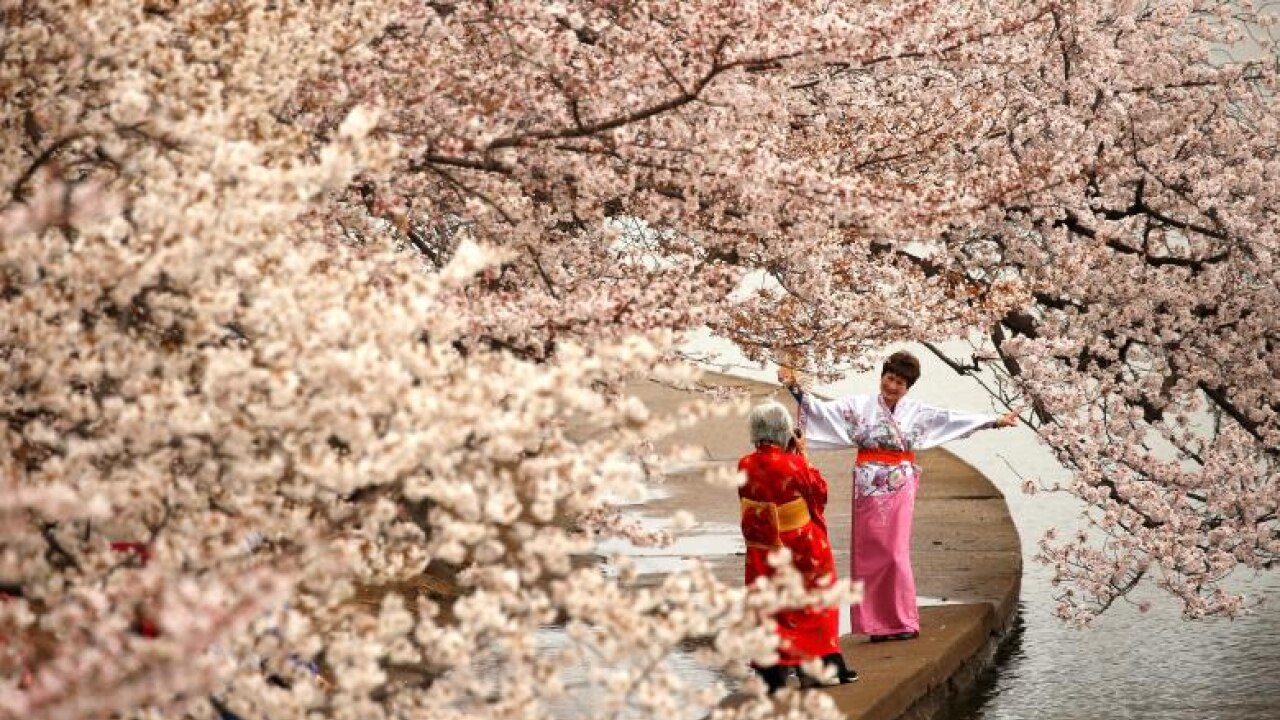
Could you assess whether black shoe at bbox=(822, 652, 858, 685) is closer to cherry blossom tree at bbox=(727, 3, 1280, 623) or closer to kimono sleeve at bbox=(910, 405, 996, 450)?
kimono sleeve at bbox=(910, 405, 996, 450)

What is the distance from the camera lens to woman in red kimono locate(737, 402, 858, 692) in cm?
791

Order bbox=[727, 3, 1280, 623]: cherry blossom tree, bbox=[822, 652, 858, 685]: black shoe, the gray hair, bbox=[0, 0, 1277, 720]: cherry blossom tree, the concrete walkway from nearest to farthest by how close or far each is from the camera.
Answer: bbox=[0, 0, 1277, 720]: cherry blossom tree, the gray hair, bbox=[822, 652, 858, 685]: black shoe, the concrete walkway, bbox=[727, 3, 1280, 623]: cherry blossom tree

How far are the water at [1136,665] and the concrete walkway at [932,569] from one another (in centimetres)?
21

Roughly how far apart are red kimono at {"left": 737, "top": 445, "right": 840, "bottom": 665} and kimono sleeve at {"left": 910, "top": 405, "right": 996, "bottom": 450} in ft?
3.70

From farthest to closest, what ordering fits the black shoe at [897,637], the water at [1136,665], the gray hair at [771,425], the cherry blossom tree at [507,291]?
the black shoe at [897,637] < the water at [1136,665] < the gray hair at [771,425] < the cherry blossom tree at [507,291]

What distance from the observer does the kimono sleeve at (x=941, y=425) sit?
905cm

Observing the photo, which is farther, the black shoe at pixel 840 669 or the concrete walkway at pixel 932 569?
the concrete walkway at pixel 932 569

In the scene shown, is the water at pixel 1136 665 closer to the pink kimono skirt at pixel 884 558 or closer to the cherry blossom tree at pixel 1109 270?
the cherry blossom tree at pixel 1109 270

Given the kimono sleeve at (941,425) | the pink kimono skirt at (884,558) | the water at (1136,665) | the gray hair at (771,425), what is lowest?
the water at (1136,665)

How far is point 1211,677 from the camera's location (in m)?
9.82

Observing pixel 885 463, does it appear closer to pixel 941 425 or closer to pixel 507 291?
pixel 941 425

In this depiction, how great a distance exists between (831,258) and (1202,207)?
233cm

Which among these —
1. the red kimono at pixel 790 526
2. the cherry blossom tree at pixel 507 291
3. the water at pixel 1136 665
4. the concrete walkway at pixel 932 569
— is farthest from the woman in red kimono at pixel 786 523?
the water at pixel 1136 665

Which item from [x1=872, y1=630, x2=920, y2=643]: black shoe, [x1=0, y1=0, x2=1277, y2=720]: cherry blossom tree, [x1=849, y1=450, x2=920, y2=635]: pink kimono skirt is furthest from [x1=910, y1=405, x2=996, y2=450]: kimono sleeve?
[x1=872, y1=630, x2=920, y2=643]: black shoe
